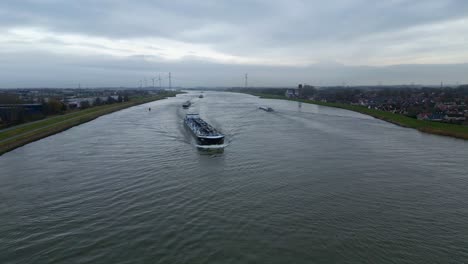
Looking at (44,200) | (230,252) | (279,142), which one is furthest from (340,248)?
(279,142)

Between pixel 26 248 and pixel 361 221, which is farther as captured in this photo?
pixel 361 221

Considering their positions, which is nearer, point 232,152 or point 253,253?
point 253,253

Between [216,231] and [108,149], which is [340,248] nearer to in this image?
[216,231]

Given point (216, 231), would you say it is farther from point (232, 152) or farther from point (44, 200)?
point (232, 152)

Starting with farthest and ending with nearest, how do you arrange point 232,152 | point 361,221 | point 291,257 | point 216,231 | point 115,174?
point 232,152, point 115,174, point 361,221, point 216,231, point 291,257

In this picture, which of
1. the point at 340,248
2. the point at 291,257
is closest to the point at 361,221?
the point at 340,248

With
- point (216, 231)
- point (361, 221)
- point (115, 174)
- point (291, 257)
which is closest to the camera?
point (291, 257)
